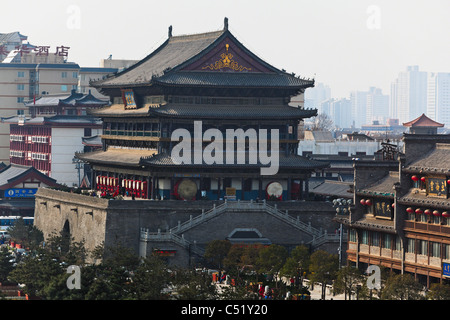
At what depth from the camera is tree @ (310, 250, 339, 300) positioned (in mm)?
80312

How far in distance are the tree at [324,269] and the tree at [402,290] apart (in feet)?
32.8

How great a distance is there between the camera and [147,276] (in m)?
71.6

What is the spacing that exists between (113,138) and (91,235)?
1663 cm

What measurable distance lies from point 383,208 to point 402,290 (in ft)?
45.9

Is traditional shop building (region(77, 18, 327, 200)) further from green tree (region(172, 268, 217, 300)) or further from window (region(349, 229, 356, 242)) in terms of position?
green tree (region(172, 268, 217, 300))

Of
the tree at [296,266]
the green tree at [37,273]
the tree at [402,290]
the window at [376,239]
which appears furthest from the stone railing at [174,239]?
the tree at [402,290]

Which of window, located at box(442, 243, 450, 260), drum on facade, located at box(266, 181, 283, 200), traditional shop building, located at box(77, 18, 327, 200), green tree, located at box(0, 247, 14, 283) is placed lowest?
green tree, located at box(0, 247, 14, 283)

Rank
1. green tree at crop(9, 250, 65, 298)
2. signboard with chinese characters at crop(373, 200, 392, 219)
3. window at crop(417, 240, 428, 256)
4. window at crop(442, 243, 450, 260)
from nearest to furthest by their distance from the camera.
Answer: window at crop(442, 243, 450, 260), green tree at crop(9, 250, 65, 298), window at crop(417, 240, 428, 256), signboard with chinese characters at crop(373, 200, 392, 219)

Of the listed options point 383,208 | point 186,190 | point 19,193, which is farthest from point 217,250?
point 19,193

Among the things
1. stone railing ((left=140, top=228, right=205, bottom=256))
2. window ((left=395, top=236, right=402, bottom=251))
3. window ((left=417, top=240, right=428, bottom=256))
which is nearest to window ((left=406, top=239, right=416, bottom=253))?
window ((left=417, top=240, right=428, bottom=256))

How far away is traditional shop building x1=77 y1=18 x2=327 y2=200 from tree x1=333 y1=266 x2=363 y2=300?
96.5ft

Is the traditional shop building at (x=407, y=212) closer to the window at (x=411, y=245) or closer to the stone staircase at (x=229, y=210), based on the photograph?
the window at (x=411, y=245)

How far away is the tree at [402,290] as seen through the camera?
68.8m
